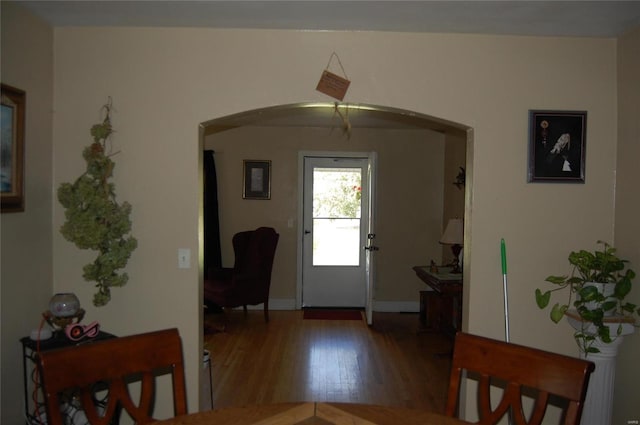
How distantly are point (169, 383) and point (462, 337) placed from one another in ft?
5.74

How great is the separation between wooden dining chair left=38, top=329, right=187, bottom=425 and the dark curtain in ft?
13.5

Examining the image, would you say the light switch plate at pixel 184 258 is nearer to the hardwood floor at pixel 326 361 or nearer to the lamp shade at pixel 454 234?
the hardwood floor at pixel 326 361

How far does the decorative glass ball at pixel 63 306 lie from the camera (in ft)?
7.68

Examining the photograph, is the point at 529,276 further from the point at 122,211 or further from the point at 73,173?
the point at 73,173

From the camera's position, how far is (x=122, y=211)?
247 centimetres

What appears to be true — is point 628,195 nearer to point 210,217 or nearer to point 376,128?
point 376,128

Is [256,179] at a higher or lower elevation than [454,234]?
higher

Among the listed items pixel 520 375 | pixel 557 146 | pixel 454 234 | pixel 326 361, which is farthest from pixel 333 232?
pixel 520 375

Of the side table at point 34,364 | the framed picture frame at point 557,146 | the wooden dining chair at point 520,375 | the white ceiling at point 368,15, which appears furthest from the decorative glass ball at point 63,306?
the framed picture frame at point 557,146

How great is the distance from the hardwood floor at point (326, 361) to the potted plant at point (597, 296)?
1.19 metres

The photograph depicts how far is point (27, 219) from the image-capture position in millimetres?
2381

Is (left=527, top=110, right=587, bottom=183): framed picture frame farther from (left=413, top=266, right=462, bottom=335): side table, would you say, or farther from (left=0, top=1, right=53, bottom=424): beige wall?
(left=0, top=1, right=53, bottom=424): beige wall

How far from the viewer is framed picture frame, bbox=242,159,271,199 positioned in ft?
19.5

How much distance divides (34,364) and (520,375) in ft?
7.50
